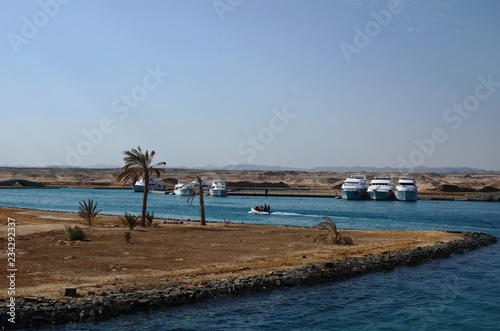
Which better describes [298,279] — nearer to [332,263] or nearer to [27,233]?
[332,263]

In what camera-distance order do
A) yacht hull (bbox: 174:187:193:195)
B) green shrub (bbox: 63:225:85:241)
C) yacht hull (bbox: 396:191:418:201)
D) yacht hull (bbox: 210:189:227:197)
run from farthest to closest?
yacht hull (bbox: 210:189:227:197), yacht hull (bbox: 174:187:193:195), yacht hull (bbox: 396:191:418:201), green shrub (bbox: 63:225:85:241)

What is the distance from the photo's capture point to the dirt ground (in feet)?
58.6

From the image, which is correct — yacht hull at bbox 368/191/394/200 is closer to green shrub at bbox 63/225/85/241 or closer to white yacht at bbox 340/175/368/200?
white yacht at bbox 340/175/368/200

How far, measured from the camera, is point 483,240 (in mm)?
35719

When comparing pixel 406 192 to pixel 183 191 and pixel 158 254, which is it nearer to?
pixel 183 191

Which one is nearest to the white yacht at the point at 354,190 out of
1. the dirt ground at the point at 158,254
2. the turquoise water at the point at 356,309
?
the dirt ground at the point at 158,254

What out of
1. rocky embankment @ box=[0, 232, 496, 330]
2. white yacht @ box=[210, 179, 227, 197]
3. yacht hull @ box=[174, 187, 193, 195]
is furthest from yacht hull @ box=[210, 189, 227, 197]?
rocky embankment @ box=[0, 232, 496, 330]

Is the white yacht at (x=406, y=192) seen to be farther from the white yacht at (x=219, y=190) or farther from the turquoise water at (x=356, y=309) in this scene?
the turquoise water at (x=356, y=309)

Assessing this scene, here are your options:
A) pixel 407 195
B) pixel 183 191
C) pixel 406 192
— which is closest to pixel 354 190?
pixel 406 192

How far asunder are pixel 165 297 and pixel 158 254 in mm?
8244

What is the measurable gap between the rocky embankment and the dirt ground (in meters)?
0.87

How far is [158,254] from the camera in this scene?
24141mm

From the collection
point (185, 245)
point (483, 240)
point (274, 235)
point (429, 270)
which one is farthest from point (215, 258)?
point (483, 240)

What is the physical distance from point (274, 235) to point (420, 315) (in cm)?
1801
